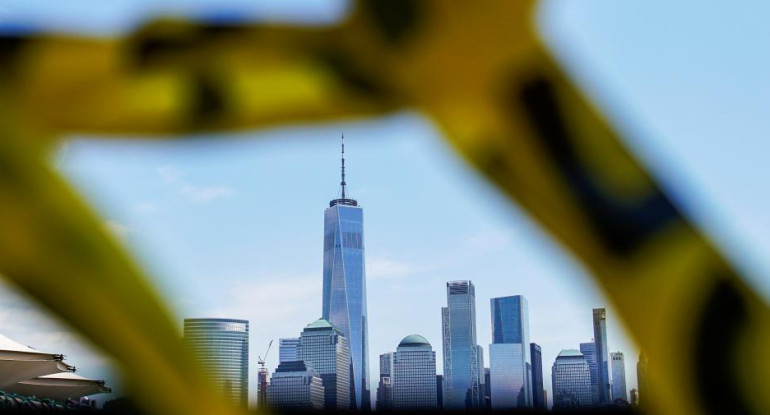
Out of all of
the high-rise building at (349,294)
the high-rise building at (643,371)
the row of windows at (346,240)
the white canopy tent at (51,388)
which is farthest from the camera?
the high-rise building at (349,294)

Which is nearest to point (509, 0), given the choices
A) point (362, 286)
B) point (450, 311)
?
point (450, 311)

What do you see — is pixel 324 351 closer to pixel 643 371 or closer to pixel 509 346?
pixel 509 346

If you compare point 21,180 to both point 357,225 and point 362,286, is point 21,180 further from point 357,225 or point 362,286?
point 362,286

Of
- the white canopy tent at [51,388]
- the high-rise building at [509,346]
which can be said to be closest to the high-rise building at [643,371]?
the white canopy tent at [51,388]

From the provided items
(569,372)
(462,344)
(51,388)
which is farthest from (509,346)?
(51,388)

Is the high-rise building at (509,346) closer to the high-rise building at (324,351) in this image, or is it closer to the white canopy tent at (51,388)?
the high-rise building at (324,351)

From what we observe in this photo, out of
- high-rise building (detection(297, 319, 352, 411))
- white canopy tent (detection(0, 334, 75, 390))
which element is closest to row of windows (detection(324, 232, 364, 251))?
high-rise building (detection(297, 319, 352, 411))
